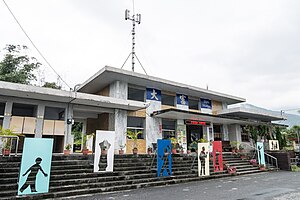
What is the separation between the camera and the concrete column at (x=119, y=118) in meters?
12.4

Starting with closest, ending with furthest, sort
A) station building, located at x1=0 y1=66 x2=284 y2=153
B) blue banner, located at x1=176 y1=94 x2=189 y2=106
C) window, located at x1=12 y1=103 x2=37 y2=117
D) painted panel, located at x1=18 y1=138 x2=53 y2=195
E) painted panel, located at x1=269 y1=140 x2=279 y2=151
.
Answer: painted panel, located at x1=18 y1=138 x2=53 y2=195 < station building, located at x1=0 y1=66 x2=284 y2=153 < window, located at x1=12 y1=103 x2=37 y2=117 < blue banner, located at x1=176 y1=94 x2=189 y2=106 < painted panel, located at x1=269 y1=140 x2=279 y2=151

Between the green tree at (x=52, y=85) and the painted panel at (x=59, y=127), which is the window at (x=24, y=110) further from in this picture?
the green tree at (x=52, y=85)

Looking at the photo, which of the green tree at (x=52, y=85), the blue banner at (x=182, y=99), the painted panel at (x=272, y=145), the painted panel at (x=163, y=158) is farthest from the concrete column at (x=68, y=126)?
the painted panel at (x=272, y=145)

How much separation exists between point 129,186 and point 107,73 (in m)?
6.41

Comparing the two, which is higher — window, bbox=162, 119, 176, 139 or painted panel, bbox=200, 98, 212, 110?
painted panel, bbox=200, 98, 212, 110

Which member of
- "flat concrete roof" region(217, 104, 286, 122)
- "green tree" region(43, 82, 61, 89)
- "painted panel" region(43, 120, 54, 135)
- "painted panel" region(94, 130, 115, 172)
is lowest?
"painted panel" region(94, 130, 115, 172)

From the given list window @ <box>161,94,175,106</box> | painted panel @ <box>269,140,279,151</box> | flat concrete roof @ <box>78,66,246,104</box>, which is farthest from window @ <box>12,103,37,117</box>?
painted panel @ <box>269,140,279,151</box>

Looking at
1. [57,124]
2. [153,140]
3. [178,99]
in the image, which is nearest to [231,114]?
[178,99]

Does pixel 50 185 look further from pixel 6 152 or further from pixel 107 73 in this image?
pixel 107 73

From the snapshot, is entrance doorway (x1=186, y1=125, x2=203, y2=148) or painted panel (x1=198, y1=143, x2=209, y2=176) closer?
painted panel (x1=198, y1=143, x2=209, y2=176)

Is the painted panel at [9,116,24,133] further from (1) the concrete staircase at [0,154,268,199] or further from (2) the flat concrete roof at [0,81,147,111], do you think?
(1) the concrete staircase at [0,154,268,199]

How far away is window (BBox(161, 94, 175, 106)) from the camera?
50.0 feet

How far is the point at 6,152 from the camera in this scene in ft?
25.6

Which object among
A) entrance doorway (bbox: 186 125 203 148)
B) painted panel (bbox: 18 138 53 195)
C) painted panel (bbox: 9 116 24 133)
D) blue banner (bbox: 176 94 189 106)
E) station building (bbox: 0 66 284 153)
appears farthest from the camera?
entrance doorway (bbox: 186 125 203 148)
